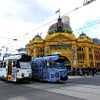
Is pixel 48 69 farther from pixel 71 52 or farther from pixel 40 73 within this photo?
pixel 71 52

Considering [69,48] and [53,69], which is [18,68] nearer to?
[53,69]

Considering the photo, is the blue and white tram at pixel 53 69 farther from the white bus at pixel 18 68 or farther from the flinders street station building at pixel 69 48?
the flinders street station building at pixel 69 48

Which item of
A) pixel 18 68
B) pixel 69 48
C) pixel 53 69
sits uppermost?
pixel 69 48

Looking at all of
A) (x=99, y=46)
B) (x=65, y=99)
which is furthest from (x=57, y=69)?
(x=99, y=46)

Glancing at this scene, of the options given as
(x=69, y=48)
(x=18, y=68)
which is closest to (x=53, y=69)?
(x=18, y=68)

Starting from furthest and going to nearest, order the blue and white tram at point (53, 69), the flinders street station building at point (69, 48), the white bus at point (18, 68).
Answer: the flinders street station building at point (69, 48)
the blue and white tram at point (53, 69)
the white bus at point (18, 68)

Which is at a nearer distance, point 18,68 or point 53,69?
point 18,68

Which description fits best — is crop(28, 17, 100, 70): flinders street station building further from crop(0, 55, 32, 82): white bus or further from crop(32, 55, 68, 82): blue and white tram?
crop(0, 55, 32, 82): white bus

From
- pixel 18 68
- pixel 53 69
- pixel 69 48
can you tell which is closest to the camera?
pixel 18 68

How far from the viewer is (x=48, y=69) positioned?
52.8 feet

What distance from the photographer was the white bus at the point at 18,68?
1439 centimetres

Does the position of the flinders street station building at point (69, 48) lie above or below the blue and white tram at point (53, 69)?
above

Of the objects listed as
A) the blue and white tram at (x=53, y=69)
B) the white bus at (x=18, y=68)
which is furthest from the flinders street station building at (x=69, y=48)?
the white bus at (x=18, y=68)

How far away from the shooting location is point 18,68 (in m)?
14.4
